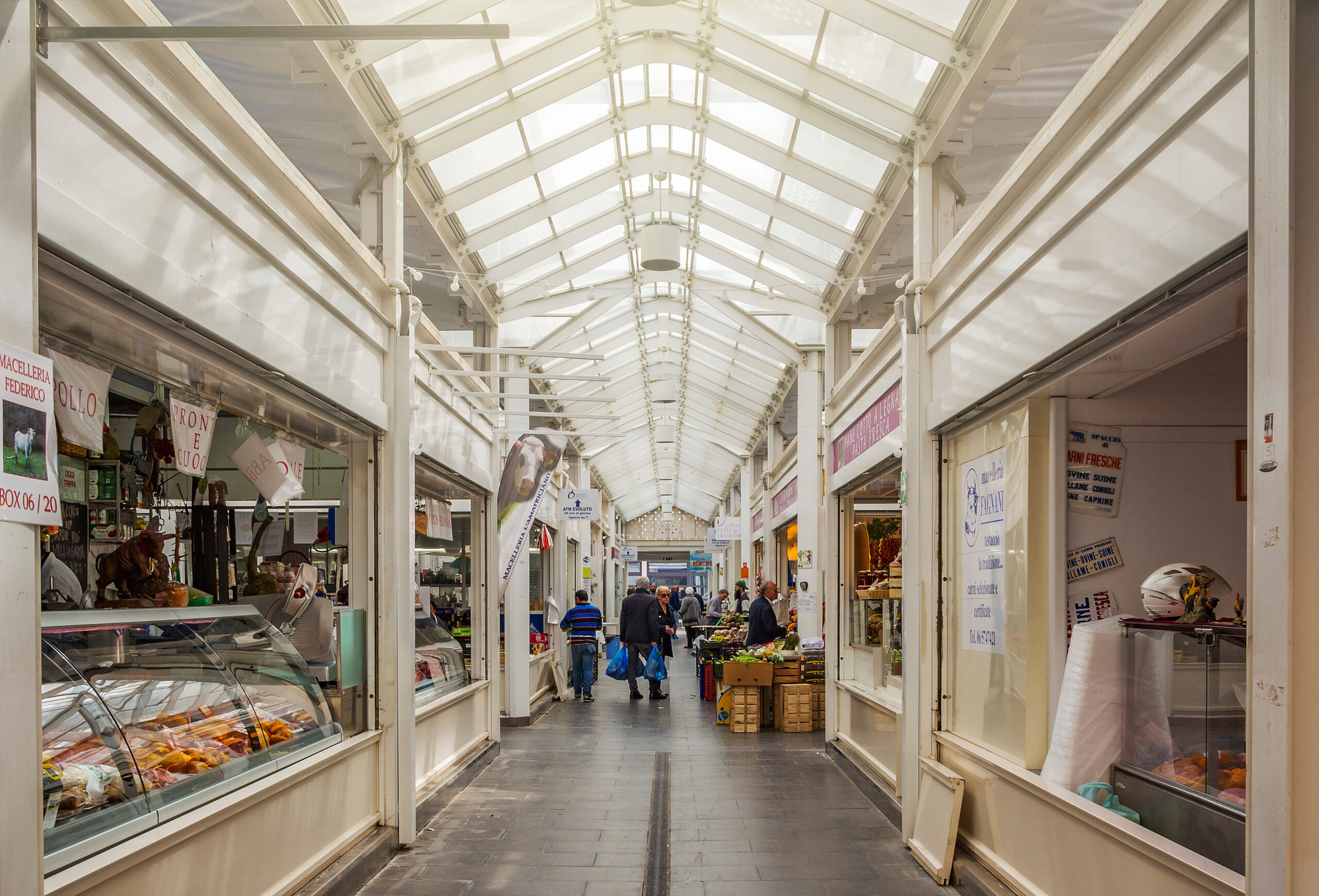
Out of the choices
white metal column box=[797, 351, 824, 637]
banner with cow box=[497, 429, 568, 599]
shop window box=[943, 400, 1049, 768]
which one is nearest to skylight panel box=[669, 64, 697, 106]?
shop window box=[943, 400, 1049, 768]

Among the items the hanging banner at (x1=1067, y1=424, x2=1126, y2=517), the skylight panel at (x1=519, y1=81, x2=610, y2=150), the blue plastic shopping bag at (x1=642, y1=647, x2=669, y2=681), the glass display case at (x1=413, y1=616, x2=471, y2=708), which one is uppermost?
the skylight panel at (x1=519, y1=81, x2=610, y2=150)

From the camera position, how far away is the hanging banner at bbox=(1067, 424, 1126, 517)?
544 cm

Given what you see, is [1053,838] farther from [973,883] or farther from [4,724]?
[4,724]

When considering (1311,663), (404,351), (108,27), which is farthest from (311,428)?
(1311,663)

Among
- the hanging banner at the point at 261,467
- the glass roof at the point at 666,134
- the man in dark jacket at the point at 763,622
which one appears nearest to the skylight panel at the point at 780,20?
the glass roof at the point at 666,134

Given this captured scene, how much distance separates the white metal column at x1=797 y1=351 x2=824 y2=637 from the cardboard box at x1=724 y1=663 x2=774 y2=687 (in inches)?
34.9

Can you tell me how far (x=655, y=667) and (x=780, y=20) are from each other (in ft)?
34.3

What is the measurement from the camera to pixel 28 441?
287cm

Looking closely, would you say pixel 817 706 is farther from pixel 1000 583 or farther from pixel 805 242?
pixel 1000 583

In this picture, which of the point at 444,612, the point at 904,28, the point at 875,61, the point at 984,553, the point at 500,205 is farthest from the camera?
the point at 444,612

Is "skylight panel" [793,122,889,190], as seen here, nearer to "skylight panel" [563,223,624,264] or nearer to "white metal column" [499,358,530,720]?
"skylight panel" [563,223,624,264]

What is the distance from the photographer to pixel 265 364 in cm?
480

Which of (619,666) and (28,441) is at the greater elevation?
(28,441)

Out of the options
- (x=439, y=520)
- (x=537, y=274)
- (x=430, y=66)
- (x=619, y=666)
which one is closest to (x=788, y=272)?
(x=537, y=274)
